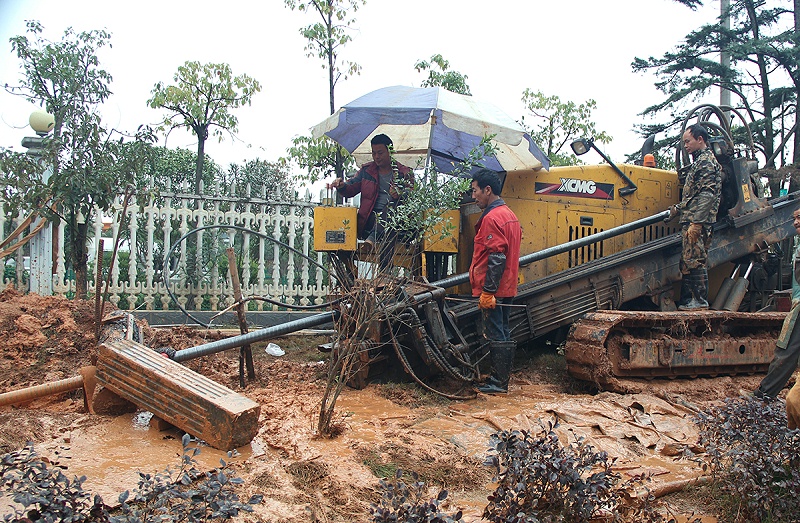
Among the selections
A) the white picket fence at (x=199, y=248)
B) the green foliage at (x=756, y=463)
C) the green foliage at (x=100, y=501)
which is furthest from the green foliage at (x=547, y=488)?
the white picket fence at (x=199, y=248)

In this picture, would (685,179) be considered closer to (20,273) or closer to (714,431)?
(714,431)

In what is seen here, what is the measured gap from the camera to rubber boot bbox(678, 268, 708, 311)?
22.1 feet

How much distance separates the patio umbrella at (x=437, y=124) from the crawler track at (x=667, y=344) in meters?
1.93

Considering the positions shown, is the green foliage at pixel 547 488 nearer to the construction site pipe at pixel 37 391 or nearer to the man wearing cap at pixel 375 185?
the construction site pipe at pixel 37 391

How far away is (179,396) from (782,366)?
15.0ft

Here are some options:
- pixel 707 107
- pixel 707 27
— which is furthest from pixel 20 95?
pixel 707 27

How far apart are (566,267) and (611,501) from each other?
4.29 m

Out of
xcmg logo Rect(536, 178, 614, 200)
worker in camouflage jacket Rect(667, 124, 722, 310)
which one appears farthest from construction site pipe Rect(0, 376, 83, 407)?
worker in camouflage jacket Rect(667, 124, 722, 310)

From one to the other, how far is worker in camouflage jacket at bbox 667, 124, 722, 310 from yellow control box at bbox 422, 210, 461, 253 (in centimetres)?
251

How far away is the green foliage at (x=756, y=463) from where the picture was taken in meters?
2.97

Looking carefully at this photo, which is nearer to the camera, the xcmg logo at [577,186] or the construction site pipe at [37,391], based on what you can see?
the construction site pipe at [37,391]

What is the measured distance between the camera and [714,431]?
360 centimetres

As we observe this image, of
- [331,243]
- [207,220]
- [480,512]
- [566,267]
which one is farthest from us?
[207,220]

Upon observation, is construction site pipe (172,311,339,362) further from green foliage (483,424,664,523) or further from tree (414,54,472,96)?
tree (414,54,472,96)
